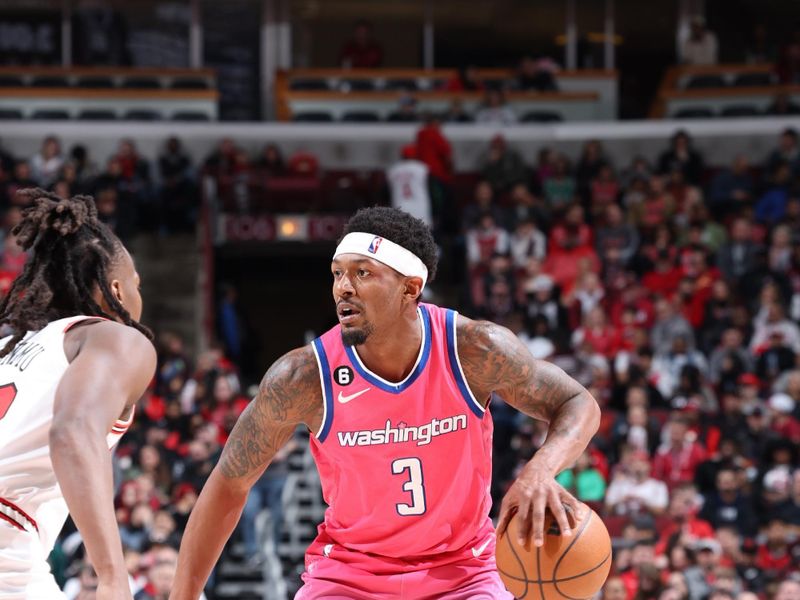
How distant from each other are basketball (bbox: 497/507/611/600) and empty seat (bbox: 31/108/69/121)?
52.3 feet

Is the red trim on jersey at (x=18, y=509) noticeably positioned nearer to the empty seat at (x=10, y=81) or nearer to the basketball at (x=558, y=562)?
the basketball at (x=558, y=562)

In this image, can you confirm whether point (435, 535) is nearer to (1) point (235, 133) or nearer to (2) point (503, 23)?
(1) point (235, 133)

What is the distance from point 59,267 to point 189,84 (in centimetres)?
1611

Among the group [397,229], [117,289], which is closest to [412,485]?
[397,229]

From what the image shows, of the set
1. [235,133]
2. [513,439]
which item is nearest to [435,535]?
[513,439]

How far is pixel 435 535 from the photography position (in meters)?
4.38

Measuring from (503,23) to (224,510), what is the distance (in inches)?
690

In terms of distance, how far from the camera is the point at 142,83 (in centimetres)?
1942

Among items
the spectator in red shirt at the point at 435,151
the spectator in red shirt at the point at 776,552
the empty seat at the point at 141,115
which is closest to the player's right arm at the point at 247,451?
the spectator in red shirt at the point at 776,552

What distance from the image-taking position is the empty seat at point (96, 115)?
18.8m

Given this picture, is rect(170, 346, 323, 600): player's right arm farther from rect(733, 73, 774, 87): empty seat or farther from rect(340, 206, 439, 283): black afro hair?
rect(733, 73, 774, 87): empty seat

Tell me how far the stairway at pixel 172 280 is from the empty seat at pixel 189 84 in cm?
318

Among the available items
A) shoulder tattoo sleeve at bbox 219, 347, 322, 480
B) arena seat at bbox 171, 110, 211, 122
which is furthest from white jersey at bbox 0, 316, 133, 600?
arena seat at bbox 171, 110, 211, 122

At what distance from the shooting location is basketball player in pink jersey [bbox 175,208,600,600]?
4.35m
